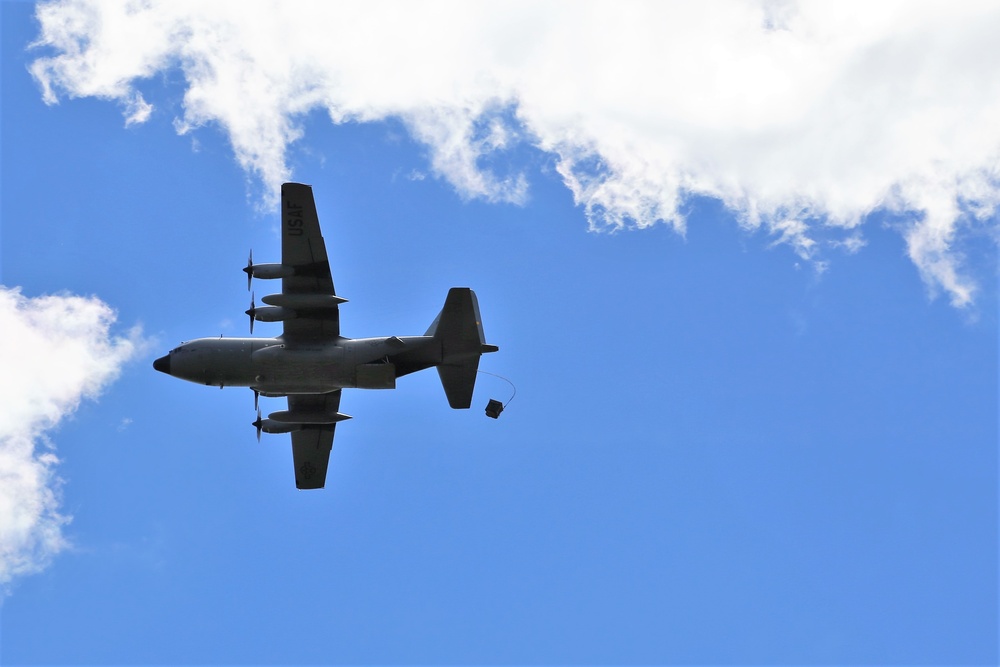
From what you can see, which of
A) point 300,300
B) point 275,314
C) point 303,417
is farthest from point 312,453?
point 300,300

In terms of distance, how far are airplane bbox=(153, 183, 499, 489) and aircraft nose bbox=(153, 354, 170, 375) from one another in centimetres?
4

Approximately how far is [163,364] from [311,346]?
22.5ft

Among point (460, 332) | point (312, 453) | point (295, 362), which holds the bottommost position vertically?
point (312, 453)

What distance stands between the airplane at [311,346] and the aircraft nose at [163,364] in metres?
0.04

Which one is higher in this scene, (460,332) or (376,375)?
(460,332)

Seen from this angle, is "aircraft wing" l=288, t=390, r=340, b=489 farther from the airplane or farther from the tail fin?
the tail fin

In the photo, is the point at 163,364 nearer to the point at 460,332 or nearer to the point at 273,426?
the point at 273,426

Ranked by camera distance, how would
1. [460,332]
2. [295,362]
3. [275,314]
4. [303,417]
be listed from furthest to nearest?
[303,417] < [295,362] < [460,332] < [275,314]

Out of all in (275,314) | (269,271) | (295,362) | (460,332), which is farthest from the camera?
(295,362)

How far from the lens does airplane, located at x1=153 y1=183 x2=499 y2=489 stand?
4669cm

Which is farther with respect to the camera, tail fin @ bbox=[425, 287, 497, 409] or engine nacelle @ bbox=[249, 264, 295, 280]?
tail fin @ bbox=[425, 287, 497, 409]

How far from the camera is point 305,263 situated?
1843 inches

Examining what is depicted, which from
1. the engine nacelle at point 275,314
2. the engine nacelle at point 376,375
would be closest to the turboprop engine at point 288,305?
the engine nacelle at point 275,314

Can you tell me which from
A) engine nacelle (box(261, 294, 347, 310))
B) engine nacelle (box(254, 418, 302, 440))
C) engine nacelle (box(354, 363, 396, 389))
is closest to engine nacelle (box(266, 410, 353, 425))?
engine nacelle (box(254, 418, 302, 440))
